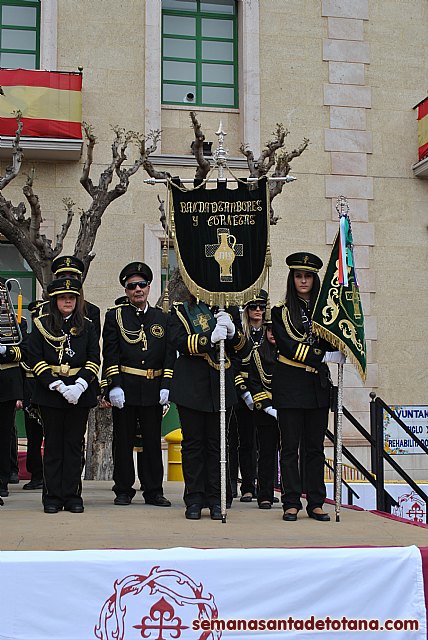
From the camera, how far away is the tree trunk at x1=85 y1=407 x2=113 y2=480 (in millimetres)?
10945

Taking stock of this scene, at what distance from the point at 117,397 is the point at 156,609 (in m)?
2.57

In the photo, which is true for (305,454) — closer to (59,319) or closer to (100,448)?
(59,319)

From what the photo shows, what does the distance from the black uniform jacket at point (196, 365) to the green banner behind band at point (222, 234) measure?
29 cm

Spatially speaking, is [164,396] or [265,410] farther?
[265,410]

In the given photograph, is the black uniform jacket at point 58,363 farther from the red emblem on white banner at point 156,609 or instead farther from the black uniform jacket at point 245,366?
the red emblem on white banner at point 156,609

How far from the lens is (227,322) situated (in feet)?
20.7

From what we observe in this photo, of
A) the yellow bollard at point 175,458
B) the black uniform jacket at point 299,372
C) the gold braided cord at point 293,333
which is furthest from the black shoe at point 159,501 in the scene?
the yellow bollard at point 175,458

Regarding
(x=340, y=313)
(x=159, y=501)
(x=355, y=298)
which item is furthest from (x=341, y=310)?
(x=159, y=501)

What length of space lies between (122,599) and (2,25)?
37.4 feet

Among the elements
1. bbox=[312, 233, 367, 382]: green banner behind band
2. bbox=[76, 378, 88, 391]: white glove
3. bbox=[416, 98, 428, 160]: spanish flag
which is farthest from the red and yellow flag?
bbox=[76, 378, 88, 391]: white glove

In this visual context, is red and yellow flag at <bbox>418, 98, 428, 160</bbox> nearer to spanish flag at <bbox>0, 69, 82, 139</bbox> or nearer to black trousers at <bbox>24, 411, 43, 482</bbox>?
spanish flag at <bbox>0, 69, 82, 139</bbox>

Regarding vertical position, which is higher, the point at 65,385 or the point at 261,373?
the point at 261,373

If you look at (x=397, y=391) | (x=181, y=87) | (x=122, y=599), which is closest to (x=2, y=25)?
(x=181, y=87)

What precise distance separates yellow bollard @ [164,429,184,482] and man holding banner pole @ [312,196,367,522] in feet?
17.6
